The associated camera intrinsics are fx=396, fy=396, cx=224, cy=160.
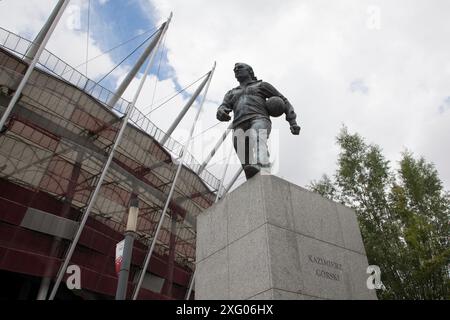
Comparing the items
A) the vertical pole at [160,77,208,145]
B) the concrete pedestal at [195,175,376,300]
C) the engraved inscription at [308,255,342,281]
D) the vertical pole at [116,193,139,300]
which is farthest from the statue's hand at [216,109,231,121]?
the vertical pole at [160,77,208,145]

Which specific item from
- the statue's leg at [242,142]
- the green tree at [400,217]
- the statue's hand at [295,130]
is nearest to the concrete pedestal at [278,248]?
the statue's leg at [242,142]

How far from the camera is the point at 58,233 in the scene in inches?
782

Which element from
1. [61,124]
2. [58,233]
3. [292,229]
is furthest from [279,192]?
[61,124]

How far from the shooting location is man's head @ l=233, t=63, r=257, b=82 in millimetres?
7602

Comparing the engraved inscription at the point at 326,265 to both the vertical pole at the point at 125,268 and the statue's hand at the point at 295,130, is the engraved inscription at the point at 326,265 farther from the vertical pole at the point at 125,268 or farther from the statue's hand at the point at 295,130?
the vertical pole at the point at 125,268

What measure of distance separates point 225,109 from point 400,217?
10281 millimetres

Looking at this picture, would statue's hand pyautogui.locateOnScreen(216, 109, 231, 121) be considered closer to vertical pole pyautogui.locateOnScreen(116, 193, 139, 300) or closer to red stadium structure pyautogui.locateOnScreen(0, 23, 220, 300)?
vertical pole pyautogui.locateOnScreen(116, 193, 139, 300)

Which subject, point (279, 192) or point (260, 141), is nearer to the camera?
point (279, 192)

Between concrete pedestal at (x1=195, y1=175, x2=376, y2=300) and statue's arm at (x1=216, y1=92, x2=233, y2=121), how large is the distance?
1533mm

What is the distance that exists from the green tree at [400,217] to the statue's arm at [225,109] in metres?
8.58

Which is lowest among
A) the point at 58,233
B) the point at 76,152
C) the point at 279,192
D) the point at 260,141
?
the point at 279,192

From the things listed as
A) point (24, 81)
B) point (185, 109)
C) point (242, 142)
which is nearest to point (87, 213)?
point (24, 81)

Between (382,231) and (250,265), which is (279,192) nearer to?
(250,265)

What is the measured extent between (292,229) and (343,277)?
3.37 ft
